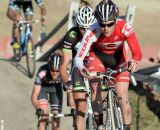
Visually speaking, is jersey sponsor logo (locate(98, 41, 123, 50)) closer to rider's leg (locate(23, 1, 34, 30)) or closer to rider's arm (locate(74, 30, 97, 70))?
rider's arm (locate(74, 30, 97, 70))

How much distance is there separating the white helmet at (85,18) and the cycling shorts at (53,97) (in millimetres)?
2012

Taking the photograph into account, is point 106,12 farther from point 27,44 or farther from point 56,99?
point 27,44

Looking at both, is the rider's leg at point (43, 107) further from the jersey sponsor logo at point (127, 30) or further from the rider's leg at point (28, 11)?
the rider's leg at point (28, 11)

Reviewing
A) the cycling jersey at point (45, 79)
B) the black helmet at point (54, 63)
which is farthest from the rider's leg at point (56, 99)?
the black helmet at point (54, 63)

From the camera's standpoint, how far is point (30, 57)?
15.2 meters

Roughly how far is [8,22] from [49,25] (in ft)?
5.06

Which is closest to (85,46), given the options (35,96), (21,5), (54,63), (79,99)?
(79,99)

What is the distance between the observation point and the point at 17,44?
1588 centimetres

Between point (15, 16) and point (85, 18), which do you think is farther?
point (15, 16)

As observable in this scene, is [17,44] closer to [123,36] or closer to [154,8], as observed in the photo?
[123,36]

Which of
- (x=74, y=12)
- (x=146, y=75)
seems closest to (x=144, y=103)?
(x=146, y=75)

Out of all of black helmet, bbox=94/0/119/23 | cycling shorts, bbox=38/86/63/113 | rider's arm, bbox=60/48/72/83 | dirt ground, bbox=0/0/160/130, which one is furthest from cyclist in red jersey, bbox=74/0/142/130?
dirt ground, bbox=0/0/160/130

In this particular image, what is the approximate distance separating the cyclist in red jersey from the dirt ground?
136 inches

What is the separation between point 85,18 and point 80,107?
4.27 feet
